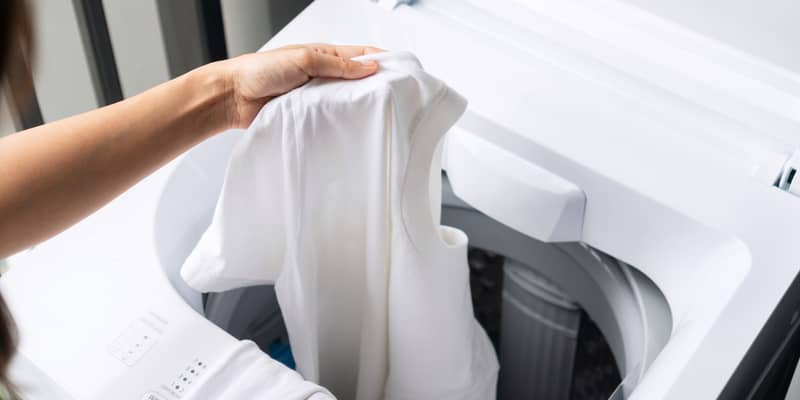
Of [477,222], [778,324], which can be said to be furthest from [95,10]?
[778,324]

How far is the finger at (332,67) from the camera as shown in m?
1.05

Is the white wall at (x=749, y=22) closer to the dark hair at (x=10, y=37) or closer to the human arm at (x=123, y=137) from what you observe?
the human arm at (x=123, y=137)

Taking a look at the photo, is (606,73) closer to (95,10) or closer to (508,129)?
(508,129)

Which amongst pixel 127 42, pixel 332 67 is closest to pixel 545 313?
pixel 332 67

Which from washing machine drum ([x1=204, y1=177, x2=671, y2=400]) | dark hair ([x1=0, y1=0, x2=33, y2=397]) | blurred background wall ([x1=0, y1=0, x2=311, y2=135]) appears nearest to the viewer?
dark hair ([x1=0, y1=0, x2=33, y2=397])

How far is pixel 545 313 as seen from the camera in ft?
5.06

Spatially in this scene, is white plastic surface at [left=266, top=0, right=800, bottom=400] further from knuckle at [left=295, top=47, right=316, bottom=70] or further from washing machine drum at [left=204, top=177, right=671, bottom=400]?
knuckle at [left=295, top=47, right=316, bottom=70]

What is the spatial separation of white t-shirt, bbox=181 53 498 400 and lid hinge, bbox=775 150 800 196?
37 centimetres

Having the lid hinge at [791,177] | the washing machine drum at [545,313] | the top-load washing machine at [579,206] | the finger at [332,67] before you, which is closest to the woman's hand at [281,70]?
the finger at [332,67]

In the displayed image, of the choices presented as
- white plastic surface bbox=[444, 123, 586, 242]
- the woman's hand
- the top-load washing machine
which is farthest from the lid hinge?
the woman's hand

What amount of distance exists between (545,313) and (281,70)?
663 millimetres

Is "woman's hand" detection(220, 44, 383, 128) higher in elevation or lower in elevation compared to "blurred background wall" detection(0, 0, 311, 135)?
higher

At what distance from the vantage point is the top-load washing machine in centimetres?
110

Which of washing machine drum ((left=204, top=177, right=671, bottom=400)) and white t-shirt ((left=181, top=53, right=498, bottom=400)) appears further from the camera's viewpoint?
washing machine drum ((left=204, top=177, right=671, bottom=400))
